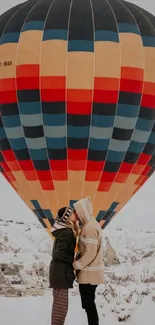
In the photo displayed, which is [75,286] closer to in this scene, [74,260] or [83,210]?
[74,260]

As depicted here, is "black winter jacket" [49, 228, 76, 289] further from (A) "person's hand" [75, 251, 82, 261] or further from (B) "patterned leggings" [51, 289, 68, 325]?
(A) "person's hand" [75, 251, 82, 261]

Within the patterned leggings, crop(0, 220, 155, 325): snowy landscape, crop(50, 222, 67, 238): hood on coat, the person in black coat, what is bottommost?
crop(0, 220, 155, 325): snowy landscape

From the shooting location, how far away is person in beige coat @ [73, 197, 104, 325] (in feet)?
20.2

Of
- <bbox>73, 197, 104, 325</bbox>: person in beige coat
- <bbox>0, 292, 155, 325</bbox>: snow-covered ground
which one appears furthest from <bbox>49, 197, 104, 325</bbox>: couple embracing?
<bbox>0, 292, 155, 325</bbox>: snow-covered ground

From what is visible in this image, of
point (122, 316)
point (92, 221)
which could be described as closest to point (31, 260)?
point (122, 316)

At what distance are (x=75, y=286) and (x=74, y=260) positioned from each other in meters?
6.24

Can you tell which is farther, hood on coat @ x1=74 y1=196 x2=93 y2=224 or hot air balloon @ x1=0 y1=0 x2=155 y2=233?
hot air balloon @ x1=0 y1=0 x2=155 y2=233

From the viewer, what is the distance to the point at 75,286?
12359mm

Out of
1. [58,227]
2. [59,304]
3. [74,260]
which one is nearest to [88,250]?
[74,260]

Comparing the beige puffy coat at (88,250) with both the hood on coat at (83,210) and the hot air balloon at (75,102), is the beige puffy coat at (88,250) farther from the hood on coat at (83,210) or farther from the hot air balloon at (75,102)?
the hot air balloon at (75,102)

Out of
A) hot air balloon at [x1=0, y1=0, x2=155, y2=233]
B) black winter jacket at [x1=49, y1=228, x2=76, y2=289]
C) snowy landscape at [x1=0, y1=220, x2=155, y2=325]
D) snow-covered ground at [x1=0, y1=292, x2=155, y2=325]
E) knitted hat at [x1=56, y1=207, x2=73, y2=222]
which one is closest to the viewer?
black winter jacket at [x1=49, y1=228, x2=76, y2=289]

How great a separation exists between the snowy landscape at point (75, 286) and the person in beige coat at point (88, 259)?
63.1 inches

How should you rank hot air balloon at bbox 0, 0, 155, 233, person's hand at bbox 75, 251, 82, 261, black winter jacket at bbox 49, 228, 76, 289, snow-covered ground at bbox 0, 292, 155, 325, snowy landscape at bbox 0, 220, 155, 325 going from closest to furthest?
black winter jacket at bbox 49, 228, 76, 289 → person's hand at bbox 75, 251, 82, 261 → snow-covered ground at bbox 0, 292, 155, 325 → snowy landscape at bbox 0, 220, 155, 325 → hot air balloon at bbox 0, 0, 155, 233

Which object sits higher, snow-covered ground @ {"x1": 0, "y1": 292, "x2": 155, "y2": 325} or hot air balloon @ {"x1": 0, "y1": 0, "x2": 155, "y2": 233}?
hot air balloon @ {"x1": 0, "y1": 0, "x2": 155, "y2": 233}
